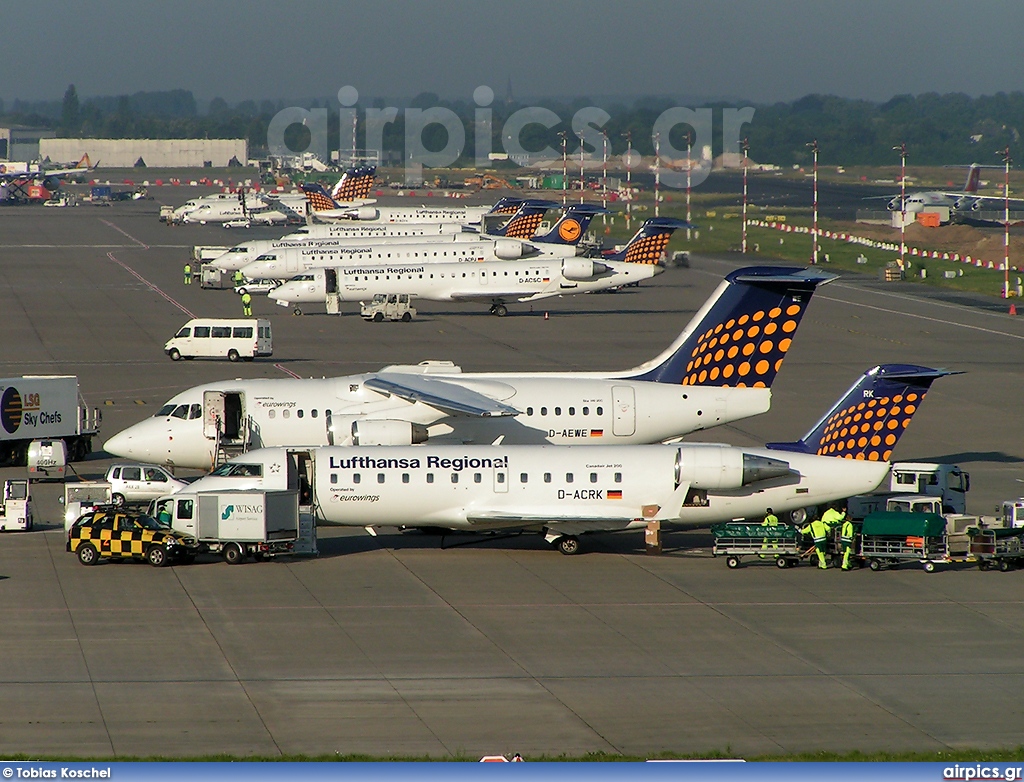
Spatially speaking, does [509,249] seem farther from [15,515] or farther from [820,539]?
[820,539]

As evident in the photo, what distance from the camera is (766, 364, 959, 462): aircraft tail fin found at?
39.1m

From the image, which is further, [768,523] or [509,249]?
[509,249]

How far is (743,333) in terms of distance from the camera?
148 ft

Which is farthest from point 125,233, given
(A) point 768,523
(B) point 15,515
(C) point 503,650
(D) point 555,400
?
(C) point 503,650

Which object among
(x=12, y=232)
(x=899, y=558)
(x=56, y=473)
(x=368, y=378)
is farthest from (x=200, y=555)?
(x=12, y=232)

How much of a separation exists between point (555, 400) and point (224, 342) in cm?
3332

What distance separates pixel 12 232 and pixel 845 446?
139m

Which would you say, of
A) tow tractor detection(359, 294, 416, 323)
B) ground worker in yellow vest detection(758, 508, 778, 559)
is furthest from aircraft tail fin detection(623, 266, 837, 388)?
tow tractor detection(359, 294, 416, 323)

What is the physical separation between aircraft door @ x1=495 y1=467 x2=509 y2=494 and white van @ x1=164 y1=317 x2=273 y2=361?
38.1 meters

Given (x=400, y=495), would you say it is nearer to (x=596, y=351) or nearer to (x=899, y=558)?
(x=899, y=558)

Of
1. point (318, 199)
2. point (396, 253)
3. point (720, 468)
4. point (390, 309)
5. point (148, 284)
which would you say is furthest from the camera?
point (318, 199)

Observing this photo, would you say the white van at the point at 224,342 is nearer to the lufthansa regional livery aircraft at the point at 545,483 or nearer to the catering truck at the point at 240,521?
the lufthansa regional livery aircraft at the point at 545,483

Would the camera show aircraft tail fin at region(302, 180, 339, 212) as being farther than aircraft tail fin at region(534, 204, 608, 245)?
Yes

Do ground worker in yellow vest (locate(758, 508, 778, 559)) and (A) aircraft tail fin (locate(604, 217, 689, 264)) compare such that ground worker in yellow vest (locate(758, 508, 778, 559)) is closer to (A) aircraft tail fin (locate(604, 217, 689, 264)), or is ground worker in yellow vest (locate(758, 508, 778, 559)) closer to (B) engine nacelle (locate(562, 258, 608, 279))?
(B) engine nacelle (locate(562, 258, 608, 279))
